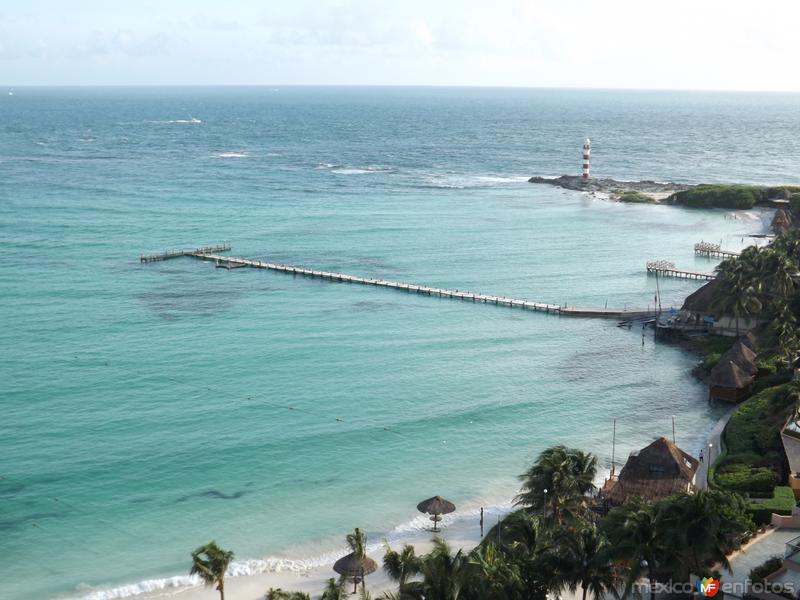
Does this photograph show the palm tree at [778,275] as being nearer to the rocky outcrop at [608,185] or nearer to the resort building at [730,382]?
the resort building at [730,382]

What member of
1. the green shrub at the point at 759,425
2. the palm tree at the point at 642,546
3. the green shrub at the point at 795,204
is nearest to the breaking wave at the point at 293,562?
the green shrub at the point at 759,425

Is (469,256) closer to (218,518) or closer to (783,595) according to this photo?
(218,518)

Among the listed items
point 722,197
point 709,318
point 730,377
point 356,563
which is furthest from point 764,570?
point 722,197

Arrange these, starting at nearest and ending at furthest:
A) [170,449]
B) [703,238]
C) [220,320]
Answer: [170,449]
[220,320]
[703,238]

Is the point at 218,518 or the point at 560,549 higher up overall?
the point at 560,549

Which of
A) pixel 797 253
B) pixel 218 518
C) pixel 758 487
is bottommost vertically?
pixel 218 518

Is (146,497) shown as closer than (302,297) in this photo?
Yes

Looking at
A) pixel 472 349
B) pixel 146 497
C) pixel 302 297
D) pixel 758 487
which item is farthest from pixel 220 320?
pixel 758 487
